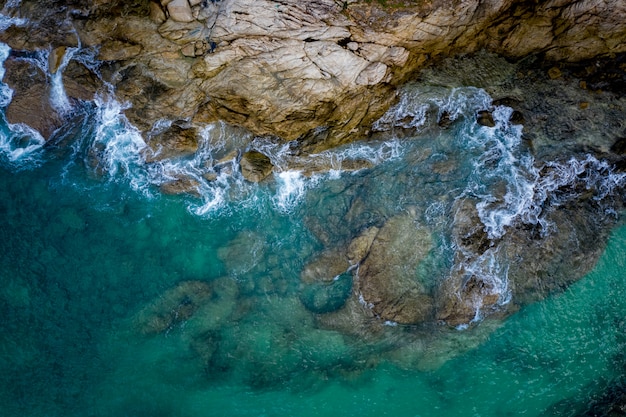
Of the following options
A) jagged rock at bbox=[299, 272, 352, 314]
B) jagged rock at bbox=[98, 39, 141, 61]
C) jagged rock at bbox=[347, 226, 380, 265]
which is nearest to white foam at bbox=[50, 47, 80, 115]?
jagged rock at bbox=[98, 39, 141, 61]

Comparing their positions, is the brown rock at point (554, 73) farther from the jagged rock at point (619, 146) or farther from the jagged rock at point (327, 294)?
the jagged rock at point (327, 294)

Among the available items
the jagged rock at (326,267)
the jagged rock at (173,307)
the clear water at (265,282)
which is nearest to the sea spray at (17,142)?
the clear water at (265,282)

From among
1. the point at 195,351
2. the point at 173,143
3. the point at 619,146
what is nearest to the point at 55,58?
the point at 173,143

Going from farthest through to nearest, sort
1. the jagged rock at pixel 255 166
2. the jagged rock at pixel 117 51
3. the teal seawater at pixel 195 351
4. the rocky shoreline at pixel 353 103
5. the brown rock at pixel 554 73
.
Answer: the jagged rock at pixel 255 166 → the brown rock at pixel 554 73 → the jagged rock at pixel 117 51 → the teal seawater at pixel 195 351 → the rocky shoreline at pixel 353 103

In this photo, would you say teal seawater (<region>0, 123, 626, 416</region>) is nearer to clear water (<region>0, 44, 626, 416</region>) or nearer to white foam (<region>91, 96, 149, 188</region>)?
clear water (<region>0, 44, 626, 416</region>)

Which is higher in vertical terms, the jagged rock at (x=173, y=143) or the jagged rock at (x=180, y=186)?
the jagged rock at (x=173, y=143)

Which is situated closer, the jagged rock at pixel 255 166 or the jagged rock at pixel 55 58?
the jagged rock at pixel 55 58

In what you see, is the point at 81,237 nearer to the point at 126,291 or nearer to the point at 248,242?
the point at 126,291

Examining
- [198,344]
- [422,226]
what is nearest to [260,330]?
[198,344]
